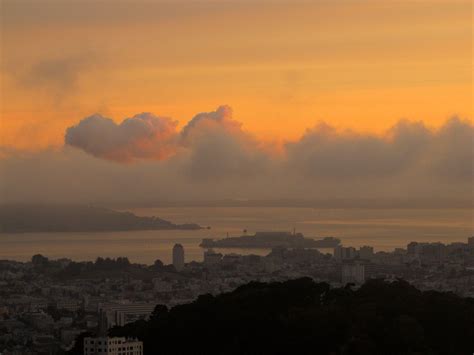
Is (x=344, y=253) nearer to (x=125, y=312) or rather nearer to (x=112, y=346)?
(x=125, y=312)

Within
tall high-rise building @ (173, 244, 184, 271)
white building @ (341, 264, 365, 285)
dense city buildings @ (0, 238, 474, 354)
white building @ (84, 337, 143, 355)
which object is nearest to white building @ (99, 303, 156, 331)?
dense city buildings @ (0, 238, 474, 354)

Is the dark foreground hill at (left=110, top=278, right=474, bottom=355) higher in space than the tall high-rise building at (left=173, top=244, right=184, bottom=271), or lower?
lower

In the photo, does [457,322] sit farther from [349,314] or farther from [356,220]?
[356,220]

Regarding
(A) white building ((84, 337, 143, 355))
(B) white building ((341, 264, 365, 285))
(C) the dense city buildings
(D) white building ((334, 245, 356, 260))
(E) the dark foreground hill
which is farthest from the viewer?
(D) white building ((334, 245, 356, 260))

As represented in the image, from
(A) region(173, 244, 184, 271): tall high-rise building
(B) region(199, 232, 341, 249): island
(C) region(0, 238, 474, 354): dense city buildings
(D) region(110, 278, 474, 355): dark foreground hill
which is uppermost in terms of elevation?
(B) region(199, 232, 341, 249): island

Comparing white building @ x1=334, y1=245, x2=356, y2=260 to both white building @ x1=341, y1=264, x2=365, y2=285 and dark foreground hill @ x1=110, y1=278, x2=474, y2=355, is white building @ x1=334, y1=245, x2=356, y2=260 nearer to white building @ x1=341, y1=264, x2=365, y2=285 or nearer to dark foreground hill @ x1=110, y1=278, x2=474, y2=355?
white building @ x1=341, y1=264, x2=365, y2=285

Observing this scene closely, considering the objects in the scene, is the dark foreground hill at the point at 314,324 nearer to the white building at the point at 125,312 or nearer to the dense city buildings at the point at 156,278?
the dense city buildings at the point at 156,278

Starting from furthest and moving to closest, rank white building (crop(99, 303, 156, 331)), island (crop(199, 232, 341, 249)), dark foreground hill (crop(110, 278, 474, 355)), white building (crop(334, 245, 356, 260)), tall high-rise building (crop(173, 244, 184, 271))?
island (crop(199, 232, 341, 249)) < tall high-rise building (crop(173, 244, 184, 271)) < white building (crop(334, 245, 356, 260)) < white building (crop(99, 303, 156, 331)) < dark foreground hill (crop(110, 278, 474, 355))
